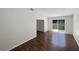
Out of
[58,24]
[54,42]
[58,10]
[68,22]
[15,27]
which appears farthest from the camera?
[15,27]

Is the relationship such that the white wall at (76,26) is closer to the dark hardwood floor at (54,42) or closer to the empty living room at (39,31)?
the empty living room at (39,31)

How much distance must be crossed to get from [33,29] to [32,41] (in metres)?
0.53

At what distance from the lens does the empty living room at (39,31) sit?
1984mm

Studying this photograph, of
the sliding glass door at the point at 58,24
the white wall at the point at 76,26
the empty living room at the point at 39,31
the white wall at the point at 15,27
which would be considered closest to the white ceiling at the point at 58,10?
the empty living room at the point at 39,31

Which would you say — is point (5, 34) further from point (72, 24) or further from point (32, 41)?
→ point (72, 24)

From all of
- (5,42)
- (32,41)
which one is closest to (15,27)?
(5,42)

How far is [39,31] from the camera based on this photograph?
8.94 ft

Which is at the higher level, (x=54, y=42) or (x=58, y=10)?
(x=58, y=10)

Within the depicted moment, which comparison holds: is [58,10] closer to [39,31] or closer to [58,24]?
[58,24]

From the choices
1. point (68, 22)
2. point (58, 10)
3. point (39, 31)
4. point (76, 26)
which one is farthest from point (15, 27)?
point (76, 26)

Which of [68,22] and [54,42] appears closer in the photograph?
[68,22]

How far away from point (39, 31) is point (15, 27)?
Result: 821 millimetres

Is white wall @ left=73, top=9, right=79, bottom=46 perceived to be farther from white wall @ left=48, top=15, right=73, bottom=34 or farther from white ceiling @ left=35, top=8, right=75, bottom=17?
white ceiling @ left=35, top=8, right=75, bottom=17
